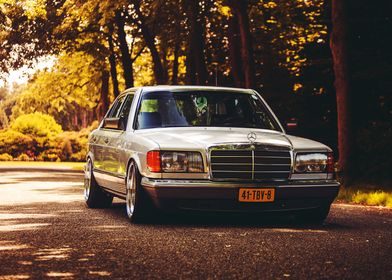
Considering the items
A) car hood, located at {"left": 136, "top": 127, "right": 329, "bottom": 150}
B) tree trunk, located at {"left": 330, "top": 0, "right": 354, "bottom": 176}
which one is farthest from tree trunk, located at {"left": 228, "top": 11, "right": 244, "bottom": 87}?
car hood, located at {"left": 136, "top": 127, "right": 329, "bottom": 150}

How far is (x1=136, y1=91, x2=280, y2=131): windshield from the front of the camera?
33.8 feet

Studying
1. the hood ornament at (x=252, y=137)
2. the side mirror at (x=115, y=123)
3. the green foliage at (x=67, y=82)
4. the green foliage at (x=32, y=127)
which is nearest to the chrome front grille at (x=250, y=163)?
the hood ornament at (x=252, y=137)

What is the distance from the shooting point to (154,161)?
29.8 feet

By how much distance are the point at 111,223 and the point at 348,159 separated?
10506 millimetres

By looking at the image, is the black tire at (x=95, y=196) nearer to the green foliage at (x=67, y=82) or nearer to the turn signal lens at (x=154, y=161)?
the turn signal lens at (x=154, y=161)

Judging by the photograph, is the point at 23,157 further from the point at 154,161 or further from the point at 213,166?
the point at 213,166

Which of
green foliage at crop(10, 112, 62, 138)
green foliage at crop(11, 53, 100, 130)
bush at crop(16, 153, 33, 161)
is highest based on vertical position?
green foliage at crop(11, 53, 100, 130)

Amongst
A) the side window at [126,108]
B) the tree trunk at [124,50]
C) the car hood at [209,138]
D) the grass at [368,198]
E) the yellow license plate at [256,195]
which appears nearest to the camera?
the yellow license plate at [256,195]

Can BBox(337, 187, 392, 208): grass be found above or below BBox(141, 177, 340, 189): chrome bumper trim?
below

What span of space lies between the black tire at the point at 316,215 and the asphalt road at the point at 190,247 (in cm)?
12

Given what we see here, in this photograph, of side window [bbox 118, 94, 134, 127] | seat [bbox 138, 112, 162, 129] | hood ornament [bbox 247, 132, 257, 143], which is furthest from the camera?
side window [bbox 118, 94, 134, 127]

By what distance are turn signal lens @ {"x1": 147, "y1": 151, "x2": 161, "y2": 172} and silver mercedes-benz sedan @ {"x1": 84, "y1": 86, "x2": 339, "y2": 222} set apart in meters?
0.01

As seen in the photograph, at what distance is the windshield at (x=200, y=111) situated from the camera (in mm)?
10305

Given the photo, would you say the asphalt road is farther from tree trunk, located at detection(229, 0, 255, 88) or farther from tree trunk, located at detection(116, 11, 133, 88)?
tree trunk, located at detection(116, 11, 133, 88)
